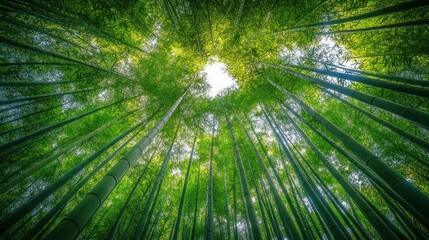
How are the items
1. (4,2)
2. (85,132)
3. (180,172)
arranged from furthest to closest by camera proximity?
(180,172) → (85,132) → (4,2)

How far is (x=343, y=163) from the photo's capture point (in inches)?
203

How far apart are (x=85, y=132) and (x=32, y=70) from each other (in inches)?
69.9

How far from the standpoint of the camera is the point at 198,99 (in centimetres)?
588

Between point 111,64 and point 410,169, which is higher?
point 111,64

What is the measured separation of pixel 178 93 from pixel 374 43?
167 inches

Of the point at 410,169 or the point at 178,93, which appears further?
the point at 178,93

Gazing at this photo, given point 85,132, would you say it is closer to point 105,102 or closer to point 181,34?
point 105,102

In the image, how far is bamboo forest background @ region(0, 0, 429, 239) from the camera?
11.3ft

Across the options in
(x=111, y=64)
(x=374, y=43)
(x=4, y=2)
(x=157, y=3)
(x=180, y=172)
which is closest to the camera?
(x=4, y=2)

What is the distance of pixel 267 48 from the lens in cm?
455

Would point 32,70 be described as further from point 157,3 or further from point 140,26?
point 157,3

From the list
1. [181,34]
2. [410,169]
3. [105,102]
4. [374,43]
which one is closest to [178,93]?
[181,34]

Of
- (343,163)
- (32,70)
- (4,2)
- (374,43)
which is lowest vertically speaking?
(4,2)

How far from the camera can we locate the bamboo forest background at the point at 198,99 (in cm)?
346
